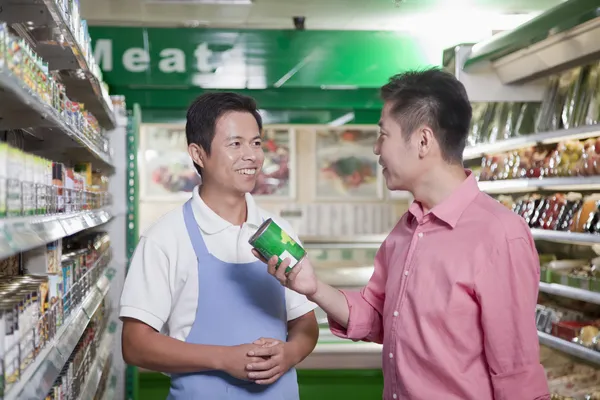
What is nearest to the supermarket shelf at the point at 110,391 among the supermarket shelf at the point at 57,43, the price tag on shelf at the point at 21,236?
the supermarket shelf at the point at 57,43

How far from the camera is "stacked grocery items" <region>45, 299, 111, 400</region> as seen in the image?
2836 mm

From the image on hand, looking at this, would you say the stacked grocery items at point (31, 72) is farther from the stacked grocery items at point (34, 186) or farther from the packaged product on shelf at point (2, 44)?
the stacked grocery items at point (34, 186)

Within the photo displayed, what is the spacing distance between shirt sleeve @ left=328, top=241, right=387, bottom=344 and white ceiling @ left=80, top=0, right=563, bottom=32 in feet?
13.4

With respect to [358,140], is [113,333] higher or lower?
lower

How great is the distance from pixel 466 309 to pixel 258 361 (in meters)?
0.61

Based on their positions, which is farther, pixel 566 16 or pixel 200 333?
pixel 566 16

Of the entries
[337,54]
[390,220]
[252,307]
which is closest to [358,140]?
[390,220]

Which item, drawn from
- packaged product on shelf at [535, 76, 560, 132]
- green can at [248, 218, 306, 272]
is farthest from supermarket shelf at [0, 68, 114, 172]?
packaged product on shelf at [535, 76, 560, 132]

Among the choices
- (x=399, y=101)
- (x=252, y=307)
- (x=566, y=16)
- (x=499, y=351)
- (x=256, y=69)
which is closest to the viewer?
(x=499, y=351)

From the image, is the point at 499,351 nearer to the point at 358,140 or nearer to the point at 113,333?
the point at 113,333

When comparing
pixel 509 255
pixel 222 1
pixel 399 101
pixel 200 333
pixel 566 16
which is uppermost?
pixel 222 1

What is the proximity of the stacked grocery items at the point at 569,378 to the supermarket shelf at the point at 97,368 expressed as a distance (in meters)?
2.25

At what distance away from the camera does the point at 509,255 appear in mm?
2096

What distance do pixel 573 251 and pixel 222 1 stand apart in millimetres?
3157
